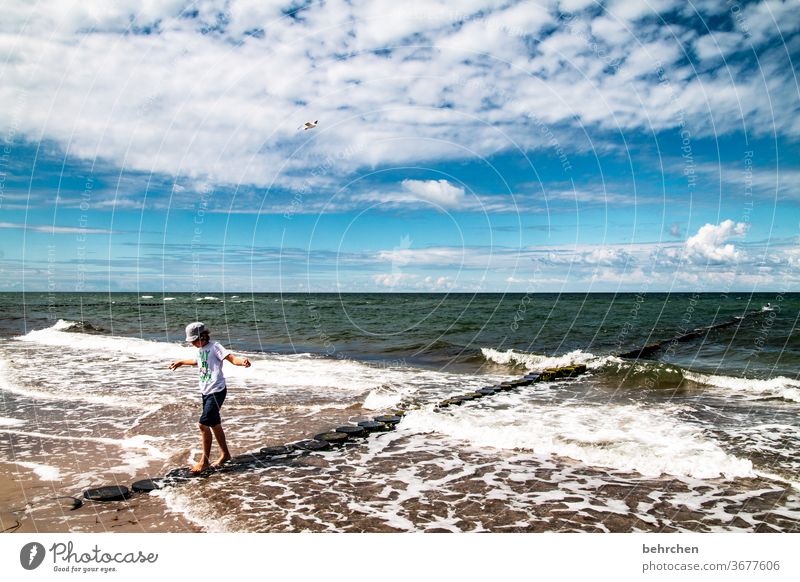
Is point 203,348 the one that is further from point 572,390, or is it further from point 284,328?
point 284,328

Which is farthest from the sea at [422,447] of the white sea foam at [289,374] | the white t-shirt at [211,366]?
the white t-shirt at [211,366]

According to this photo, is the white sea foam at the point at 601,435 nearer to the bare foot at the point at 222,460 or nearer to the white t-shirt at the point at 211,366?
the bare foot at the point at 222,460

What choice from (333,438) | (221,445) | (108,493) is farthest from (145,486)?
(333,438)

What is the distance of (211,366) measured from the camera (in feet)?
29.0

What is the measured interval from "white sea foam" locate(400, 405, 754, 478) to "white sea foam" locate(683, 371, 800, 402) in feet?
15.7

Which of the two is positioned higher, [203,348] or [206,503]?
[203,348]

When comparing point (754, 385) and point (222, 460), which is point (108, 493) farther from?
point (754, 385)

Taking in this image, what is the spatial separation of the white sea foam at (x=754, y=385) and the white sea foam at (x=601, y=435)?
478cm

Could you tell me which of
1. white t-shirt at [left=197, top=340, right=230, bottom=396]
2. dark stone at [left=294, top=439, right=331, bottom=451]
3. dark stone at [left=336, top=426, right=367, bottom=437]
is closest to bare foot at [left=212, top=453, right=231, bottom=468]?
white t-shirt at [left=197, top=340, right=230, bottom=396]

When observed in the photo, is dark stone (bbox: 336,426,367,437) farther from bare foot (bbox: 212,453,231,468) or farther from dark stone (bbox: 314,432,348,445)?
bare foot (bbox: 212,453,231,468)

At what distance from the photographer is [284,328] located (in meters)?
43.4

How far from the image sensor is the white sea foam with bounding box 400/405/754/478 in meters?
9.14
